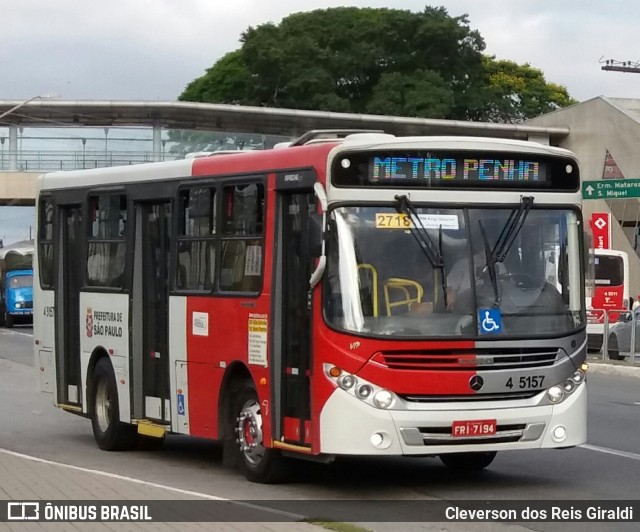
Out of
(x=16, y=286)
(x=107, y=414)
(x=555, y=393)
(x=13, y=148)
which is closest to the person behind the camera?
(x=555, y=393)

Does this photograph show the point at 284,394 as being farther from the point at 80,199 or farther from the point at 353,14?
the point at 353,14

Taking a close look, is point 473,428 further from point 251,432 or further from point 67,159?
point 67,159

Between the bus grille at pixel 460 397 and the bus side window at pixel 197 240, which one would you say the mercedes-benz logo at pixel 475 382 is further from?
the bus side window at pixel 197 240

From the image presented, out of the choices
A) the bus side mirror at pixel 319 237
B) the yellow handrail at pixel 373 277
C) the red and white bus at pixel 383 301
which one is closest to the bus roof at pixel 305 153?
the red and white bus at pixel 383 301

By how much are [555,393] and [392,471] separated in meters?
2.32

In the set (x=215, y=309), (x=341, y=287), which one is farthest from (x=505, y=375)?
(x=215, y=309)

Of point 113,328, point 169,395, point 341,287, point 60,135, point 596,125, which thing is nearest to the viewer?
point 341,287

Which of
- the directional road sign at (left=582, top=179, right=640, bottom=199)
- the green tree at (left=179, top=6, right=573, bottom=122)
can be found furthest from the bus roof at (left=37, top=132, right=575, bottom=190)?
the green tree at (left=179, top=6, right=573, bottom=122)

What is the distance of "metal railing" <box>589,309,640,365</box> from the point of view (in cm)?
2853

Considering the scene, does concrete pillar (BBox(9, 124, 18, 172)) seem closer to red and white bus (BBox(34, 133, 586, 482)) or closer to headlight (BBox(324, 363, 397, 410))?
red and white bus (BBox(34, 133, 586, 482))

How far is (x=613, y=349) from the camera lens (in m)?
29.4

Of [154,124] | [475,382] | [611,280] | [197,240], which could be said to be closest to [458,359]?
[475,382]

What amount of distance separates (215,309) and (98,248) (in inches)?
119

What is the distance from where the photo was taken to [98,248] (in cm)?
1548
